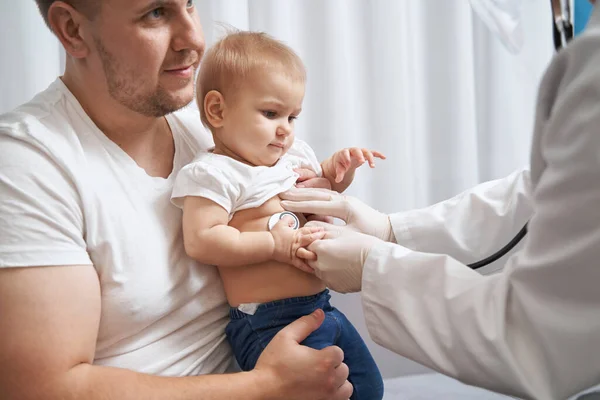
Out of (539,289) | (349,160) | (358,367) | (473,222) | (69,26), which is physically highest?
(69,26)

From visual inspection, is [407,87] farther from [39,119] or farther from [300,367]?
[39,119]

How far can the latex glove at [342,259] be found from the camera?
1265 mm

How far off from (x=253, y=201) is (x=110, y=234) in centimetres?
32

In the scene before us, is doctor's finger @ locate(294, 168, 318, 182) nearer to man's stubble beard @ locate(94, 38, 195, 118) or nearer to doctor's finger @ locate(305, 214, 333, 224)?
doctor's finger @ locate(305, 214, 333, 224)

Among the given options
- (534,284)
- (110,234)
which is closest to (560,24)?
(534,284)

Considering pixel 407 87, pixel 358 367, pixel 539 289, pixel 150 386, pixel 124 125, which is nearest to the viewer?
pixel 539 289

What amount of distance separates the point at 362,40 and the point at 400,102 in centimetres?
23

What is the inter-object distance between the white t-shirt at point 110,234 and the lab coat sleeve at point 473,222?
0.56 metres

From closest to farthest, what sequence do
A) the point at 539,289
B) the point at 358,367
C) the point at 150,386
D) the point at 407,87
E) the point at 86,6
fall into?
1. the point at 539,289
2. the point at 150,386
3. the point at 86,6
4. the point at 358,367
5. the point at 407,87

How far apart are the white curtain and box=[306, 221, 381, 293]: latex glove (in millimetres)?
630

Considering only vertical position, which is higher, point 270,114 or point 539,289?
point 270,114

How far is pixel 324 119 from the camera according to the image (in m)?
1.90

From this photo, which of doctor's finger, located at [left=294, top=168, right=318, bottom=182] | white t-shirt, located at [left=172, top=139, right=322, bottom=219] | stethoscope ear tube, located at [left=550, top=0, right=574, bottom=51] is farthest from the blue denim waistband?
stethoscope ear tube, located at [left=550, top=0, right=574, bottom=51]

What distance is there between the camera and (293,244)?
51.2 inches
